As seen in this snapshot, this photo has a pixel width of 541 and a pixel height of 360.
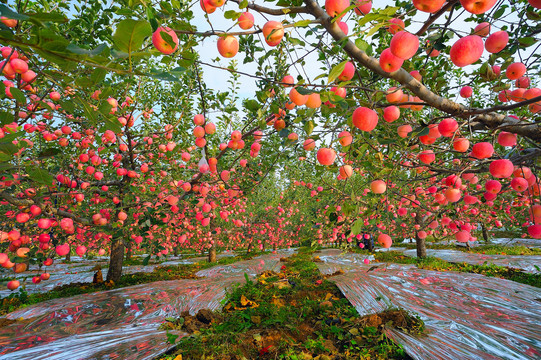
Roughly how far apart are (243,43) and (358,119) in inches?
72.1

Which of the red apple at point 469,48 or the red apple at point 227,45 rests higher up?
the red apple at point 227,45

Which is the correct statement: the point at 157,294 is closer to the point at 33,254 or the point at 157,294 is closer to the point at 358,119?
the point at 33,254

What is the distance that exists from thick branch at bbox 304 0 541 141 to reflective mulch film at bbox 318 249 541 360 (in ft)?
7.25

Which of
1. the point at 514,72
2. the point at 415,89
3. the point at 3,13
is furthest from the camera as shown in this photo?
the point at 514,72

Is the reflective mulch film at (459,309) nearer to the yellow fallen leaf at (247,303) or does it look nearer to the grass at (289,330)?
the grass at (289,330)

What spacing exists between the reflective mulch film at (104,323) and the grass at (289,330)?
1.11 ft

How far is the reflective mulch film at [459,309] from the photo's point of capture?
7.86 ft

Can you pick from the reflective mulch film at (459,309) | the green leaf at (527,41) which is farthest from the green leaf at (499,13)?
the reflective mulch film at (459,309)

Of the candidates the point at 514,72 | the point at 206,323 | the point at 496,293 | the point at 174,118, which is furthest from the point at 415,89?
the point at 174,118

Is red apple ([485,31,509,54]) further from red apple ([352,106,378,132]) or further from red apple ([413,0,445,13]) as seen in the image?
red apple ([352,106,378,132])

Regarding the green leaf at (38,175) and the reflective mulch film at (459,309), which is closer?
the green leaf at (38,175)

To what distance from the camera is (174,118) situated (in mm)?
5109

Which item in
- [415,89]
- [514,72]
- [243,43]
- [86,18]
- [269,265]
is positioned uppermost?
[86,18]

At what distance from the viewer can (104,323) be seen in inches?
129
